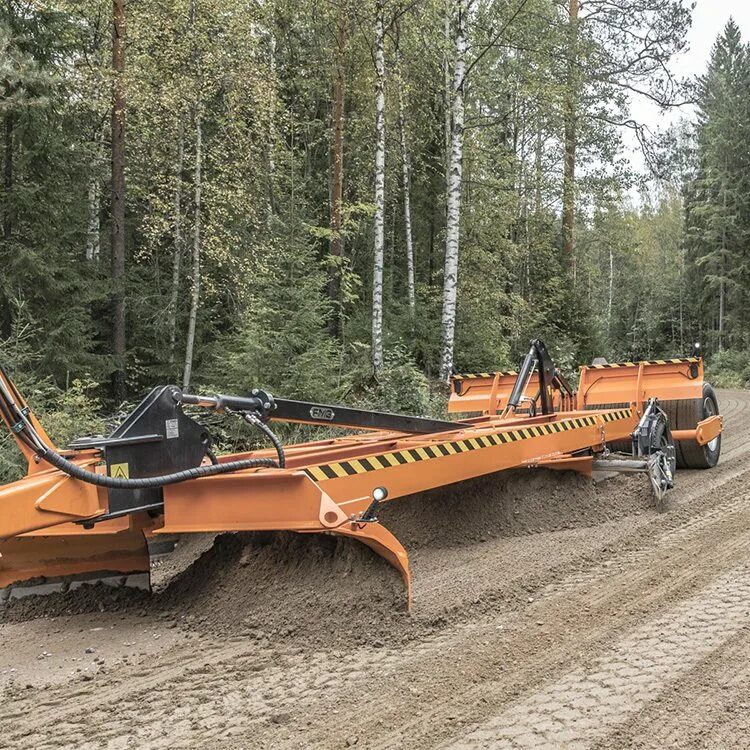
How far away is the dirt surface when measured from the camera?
2.77 m

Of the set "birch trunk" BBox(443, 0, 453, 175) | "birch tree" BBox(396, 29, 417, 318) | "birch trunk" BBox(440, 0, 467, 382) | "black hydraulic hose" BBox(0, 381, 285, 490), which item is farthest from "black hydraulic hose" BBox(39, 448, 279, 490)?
"birch tree" BBox(396, 29, 417, 318)

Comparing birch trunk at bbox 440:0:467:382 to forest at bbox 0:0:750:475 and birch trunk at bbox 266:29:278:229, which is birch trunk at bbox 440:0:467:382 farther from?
birch trunk at bbox 266:29:278:229

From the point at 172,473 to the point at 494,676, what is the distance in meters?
1.87

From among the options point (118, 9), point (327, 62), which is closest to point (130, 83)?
point (118, 9)

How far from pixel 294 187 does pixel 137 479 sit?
15395mm

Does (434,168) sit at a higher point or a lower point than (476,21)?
lower

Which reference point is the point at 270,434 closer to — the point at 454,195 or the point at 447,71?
the point at 454,195

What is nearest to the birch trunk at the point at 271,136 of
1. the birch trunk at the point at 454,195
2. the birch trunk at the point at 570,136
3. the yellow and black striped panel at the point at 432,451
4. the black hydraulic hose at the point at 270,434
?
the birch trunk at the point at 454,195

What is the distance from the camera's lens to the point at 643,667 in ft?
10.5

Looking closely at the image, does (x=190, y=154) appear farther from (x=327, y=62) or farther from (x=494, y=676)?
(x=494, y=676)

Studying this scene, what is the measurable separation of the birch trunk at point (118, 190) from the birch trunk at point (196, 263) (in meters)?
1.27

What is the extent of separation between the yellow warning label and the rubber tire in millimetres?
6415

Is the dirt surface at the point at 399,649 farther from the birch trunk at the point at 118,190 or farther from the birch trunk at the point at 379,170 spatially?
the birch trunk at the point at 118,190

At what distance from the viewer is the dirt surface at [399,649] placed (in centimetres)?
277
